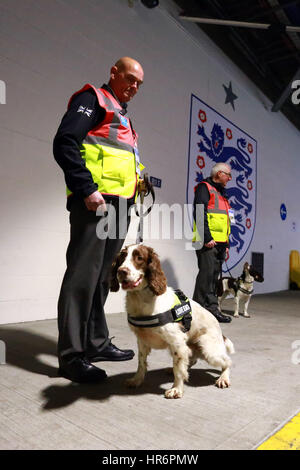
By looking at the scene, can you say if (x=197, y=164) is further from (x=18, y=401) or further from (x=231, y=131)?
(x=18, y=401)

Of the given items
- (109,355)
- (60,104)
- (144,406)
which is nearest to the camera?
(144,406)

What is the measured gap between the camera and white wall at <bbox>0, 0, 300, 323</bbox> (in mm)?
3285

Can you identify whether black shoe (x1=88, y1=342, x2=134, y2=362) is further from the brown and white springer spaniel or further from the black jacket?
the black jacket

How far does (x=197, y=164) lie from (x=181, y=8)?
268cm

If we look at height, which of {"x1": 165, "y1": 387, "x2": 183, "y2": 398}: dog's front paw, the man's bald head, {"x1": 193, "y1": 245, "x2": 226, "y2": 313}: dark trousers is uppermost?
the man's bald head

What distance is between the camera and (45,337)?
2836 mm

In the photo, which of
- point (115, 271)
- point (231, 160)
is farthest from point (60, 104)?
point (231, 160)

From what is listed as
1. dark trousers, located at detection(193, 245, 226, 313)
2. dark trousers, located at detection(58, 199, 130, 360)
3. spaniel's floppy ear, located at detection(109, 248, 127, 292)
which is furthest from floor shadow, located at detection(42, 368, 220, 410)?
dark trousers, located at detection(193, 245, 226, 313)

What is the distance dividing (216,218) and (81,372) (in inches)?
103

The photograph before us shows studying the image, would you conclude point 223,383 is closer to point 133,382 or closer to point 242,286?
point 133,382

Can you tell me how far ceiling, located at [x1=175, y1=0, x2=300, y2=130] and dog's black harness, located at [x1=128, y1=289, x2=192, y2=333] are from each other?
18.4 ft

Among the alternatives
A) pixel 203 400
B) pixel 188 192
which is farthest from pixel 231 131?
pixel 203 400

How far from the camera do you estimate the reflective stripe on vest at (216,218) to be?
390cm

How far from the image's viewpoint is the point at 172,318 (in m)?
1.69
